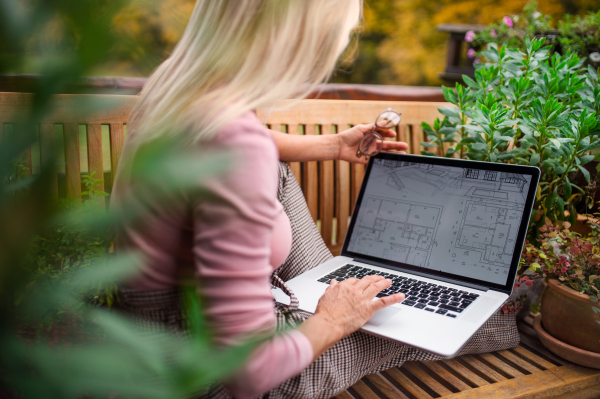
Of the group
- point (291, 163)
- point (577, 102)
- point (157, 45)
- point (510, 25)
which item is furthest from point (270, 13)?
point (510, 25)

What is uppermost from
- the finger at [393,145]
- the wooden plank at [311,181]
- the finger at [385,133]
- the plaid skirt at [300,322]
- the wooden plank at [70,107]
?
the wooden plank at [70,107]

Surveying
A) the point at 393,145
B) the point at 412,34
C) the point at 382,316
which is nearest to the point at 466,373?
the point at 382,316

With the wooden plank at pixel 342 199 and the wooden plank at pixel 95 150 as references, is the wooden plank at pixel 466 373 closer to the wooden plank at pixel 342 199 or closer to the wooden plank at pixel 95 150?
the wooden plank at pixel 342 199

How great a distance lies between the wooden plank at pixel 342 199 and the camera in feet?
5.61

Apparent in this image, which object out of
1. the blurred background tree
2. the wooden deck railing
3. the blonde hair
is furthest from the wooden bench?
the blurred background tree

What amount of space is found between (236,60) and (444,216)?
0.78 m

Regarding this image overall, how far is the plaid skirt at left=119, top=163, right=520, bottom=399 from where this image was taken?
767mm

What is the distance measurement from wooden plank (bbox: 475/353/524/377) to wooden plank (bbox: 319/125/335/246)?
0.68m

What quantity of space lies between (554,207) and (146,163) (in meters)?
1.40

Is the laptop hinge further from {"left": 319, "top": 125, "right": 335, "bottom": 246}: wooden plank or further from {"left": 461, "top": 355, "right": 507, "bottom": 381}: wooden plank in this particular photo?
{"left": 319, "top": 125, "right": 335, "bottom": 246}: wooden plank

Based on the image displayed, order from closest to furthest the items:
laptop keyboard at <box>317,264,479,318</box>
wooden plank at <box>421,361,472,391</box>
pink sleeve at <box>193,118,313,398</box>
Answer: pink sleeve at <box>193,118,313,398</box>
laptop keyboard at <box>317,264,479,318</box>
wooden plank at <box>421,361,472,391</box>

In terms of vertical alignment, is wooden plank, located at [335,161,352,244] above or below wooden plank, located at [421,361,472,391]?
above

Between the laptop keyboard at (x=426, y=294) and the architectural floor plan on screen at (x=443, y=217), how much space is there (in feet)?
0.25

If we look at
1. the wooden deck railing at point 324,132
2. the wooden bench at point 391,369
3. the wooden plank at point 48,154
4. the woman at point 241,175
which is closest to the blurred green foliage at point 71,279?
the wooden plank at point 48,154
